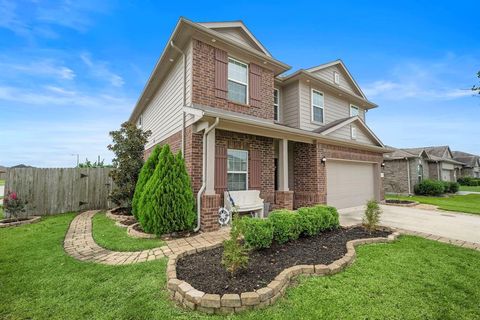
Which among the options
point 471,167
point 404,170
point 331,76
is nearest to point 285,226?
point 331,76

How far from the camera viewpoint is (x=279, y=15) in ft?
37.8

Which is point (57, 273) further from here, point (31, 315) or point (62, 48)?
point (62, 48)

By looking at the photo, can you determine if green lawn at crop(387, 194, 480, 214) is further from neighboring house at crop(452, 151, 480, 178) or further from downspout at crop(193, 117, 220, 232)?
neighboring house at crop(452, 151, 480, 178)

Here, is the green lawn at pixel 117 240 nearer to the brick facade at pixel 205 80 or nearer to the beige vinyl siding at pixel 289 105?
the brick facade at pixel 205 80

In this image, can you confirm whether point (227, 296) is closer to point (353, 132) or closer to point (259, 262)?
point (259, 262)

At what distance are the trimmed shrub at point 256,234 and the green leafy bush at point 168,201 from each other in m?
2.13

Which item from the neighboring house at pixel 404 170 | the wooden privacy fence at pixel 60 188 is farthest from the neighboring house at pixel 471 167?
the wooden privacy fence at pixel 60 188

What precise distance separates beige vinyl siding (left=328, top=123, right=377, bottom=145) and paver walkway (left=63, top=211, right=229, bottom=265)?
24.1 feet

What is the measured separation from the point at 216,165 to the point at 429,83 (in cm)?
1809

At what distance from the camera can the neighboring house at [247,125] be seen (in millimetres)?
6652

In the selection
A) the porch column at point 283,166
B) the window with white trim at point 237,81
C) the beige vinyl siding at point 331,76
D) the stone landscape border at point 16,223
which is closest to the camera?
the stone landscape border at point 16,223

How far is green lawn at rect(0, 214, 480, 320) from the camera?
2.63 metres

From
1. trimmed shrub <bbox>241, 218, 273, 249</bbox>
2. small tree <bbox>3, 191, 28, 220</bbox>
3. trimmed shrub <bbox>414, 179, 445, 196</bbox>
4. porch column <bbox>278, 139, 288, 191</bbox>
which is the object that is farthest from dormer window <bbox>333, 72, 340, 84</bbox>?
small tree <bbox>3, 191, 28, 220</bbox>

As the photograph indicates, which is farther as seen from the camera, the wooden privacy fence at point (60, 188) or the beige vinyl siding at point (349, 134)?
the beige vinyl siding at point (349, 134)
